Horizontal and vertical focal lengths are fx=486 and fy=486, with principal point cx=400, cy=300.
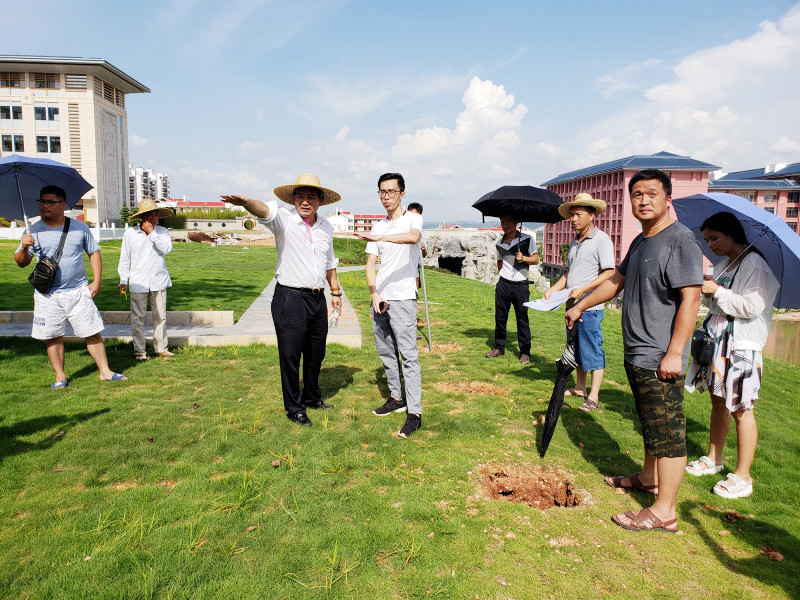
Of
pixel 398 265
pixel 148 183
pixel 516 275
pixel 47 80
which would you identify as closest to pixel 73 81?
pixel 47 80

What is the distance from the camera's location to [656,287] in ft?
9.73

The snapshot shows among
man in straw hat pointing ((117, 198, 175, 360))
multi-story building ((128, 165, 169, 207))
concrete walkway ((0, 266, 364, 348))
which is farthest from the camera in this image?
multi-story building ((128, 165, 169, 207))

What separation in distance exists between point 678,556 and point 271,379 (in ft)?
14.9

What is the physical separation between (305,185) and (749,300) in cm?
347

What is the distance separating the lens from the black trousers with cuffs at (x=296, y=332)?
4.36 metres

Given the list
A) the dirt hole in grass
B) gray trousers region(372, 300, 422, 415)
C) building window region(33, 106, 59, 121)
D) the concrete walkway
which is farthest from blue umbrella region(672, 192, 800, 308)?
building window region(33, 106, 59, 121)

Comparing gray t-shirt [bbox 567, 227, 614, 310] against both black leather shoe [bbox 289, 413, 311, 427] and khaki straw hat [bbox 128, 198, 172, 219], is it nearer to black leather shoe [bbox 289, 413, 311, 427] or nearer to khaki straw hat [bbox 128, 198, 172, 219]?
black leather shoe [bbox 289, 413, 311, 427]

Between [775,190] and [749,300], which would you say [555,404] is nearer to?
[749,300]

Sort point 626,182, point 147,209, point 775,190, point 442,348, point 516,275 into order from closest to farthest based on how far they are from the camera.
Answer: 1. point 147,209
2. point 516,275
3. point 442,348
4. point 626,182
5. point 775,190

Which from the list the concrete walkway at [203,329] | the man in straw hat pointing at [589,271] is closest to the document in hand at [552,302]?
the man in straw hat pointing at [589,271]

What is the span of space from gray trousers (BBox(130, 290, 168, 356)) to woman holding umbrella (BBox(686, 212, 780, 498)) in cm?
615

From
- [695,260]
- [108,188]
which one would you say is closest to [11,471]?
[695,260]

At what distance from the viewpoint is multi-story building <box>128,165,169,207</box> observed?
119931 millimetres

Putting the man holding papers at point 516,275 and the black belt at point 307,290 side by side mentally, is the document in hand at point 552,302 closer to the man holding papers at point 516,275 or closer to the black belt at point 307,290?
the black belt at point 307,290
